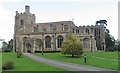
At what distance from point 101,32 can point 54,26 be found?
19.3 meters

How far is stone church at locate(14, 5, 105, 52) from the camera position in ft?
259

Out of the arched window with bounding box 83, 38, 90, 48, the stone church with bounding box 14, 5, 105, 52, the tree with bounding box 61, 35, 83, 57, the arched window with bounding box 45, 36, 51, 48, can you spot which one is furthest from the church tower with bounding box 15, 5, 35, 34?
the tree with bounding box 61, 35, 83, 57

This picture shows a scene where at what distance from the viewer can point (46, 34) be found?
8294 centimetres

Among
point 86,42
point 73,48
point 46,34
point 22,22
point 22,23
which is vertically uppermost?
point 22,22

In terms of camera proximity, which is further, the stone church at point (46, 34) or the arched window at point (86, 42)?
the stone church at point (46, 34)

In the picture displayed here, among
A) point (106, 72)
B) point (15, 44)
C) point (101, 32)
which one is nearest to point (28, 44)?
point (15, 44)

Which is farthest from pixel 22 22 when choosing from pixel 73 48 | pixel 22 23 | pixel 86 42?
pixel 73 48

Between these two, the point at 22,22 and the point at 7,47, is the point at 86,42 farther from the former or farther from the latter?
the point at 7,47

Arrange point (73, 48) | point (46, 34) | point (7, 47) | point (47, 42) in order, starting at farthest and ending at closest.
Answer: point (7, 47) → point (46, 34) → point (47, 42) → point (73, 48)

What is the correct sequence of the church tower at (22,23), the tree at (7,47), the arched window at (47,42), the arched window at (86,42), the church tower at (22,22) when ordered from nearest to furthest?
the arched window at (86,42), the arched window at (47,42), the church tower at (22,23), the church tower at (22,22), the tree at (7,47)

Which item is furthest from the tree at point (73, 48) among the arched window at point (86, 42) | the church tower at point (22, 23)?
the church tower at point (22, 23)

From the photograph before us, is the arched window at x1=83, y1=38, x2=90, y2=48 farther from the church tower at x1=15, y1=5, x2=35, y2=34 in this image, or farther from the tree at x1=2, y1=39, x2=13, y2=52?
the tree at x1=2, y1=39, x2=13, y2=52

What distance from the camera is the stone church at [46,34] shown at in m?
78.9

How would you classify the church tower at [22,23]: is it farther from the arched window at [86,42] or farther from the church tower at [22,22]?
the arched window at [86,42]
